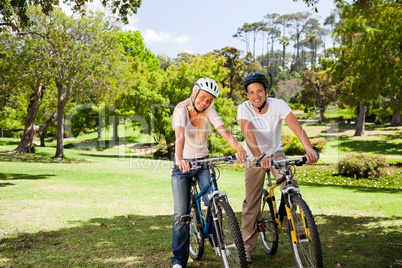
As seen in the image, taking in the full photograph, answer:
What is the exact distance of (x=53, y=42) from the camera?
18969 mm

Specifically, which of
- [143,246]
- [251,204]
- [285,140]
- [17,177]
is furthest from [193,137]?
[285,140]

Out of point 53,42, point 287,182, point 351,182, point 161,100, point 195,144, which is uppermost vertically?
point 53,42

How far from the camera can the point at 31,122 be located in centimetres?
2786

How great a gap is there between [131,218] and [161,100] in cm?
2104

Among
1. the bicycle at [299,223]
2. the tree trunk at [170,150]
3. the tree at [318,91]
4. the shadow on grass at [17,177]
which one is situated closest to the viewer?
the bicycle at [299,223]

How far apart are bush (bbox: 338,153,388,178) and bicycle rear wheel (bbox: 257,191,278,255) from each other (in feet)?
44.2

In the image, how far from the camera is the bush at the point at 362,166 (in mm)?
16984

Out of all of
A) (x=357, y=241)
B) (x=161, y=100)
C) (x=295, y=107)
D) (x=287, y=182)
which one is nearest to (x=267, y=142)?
(x=287, y=182)

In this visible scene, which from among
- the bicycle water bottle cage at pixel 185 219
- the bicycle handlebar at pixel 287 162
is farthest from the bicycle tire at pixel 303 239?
the bicycle water bottle cage at pixel 185 219

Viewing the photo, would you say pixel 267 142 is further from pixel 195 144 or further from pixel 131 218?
pixel 131 218

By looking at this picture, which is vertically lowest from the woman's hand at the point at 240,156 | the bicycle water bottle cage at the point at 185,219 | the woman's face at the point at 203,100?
the bicycle water bottle cage at the point at 185,219

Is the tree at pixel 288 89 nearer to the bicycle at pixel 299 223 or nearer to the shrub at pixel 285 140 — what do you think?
the shrub at pixel 285 140

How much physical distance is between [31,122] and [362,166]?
2411cm

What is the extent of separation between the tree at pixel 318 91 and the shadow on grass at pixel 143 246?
50.3 m
